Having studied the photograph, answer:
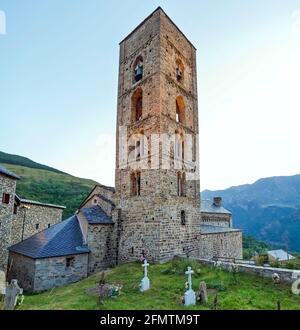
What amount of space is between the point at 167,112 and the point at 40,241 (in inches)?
469

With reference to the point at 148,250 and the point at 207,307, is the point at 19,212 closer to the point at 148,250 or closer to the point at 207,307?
the point at 148,250

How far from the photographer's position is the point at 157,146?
50.1ft

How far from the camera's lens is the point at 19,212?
21469 millimetres

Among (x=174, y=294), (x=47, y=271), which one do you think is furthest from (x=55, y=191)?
(x=174, y=294)

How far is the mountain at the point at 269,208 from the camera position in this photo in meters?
85.0

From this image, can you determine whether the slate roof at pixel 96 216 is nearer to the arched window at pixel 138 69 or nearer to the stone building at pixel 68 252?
the stone building at pixel 68 252

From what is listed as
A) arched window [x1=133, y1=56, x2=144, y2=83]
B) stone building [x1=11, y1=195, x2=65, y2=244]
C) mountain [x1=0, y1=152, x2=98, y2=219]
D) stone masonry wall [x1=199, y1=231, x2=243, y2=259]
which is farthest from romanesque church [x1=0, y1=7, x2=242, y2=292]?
mountain [x1=0, y1=152, x2=98, y2=219]

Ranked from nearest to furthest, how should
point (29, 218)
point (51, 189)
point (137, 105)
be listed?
point (137, 105) < point (29, 218) < point (51, 189)

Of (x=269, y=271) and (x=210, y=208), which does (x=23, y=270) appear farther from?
(x=210, y=208)

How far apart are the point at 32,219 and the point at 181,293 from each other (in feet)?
60.9

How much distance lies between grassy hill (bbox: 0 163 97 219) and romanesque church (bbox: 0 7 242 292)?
27.3 meters

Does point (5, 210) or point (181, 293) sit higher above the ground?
point (5, 210)

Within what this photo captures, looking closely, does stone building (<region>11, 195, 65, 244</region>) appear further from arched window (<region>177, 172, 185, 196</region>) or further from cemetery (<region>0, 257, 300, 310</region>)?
arched window (<region>177, 172, 185, 196</region>)

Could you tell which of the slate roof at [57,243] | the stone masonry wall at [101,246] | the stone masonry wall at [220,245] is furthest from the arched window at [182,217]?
the slate roof at [57,243]
